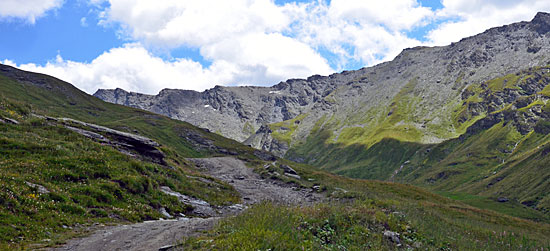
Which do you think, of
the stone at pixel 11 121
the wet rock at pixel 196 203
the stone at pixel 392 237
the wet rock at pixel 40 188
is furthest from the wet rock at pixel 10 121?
the stone at pixel 392 237

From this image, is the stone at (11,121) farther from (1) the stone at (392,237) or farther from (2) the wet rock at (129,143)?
(1) the stone at (392,237)

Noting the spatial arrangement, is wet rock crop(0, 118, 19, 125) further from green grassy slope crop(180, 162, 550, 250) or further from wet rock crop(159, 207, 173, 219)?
green grassy slope crop(180, 162, 550, 250)

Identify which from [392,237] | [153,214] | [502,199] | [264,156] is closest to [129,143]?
[153,214]

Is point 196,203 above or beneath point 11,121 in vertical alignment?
beneath

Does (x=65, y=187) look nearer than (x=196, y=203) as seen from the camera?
Yes

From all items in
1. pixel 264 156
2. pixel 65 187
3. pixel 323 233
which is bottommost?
pixel 264 156

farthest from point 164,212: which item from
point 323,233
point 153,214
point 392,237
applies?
point 392,237

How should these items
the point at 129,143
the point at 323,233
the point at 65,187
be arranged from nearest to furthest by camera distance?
1. the point at 323,233
2. the point at 65,187
3. the point at 129,143

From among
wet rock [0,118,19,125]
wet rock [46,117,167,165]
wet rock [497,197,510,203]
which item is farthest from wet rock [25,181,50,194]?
wet rock [497,197,510,203]

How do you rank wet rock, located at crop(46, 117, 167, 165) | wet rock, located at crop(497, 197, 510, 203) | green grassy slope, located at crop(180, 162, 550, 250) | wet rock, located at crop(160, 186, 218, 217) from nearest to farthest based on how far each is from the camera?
green grassy slope, located at crop(180, 162, 550, 250) → wet rock, located at crop(160, 186, 218, 217) → wet rock, located at crop(46, 117, 167, 165) → wet rock, located at crop(497, 197, 510, 203)

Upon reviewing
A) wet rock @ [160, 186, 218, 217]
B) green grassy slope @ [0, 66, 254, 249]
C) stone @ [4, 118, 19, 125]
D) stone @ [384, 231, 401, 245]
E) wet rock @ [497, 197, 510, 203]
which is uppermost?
stone @ [4, 118, 19, 125]

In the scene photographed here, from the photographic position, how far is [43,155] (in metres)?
22.4

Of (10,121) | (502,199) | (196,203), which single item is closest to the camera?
(196,203)

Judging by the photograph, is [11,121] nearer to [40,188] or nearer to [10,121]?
[10,121]
